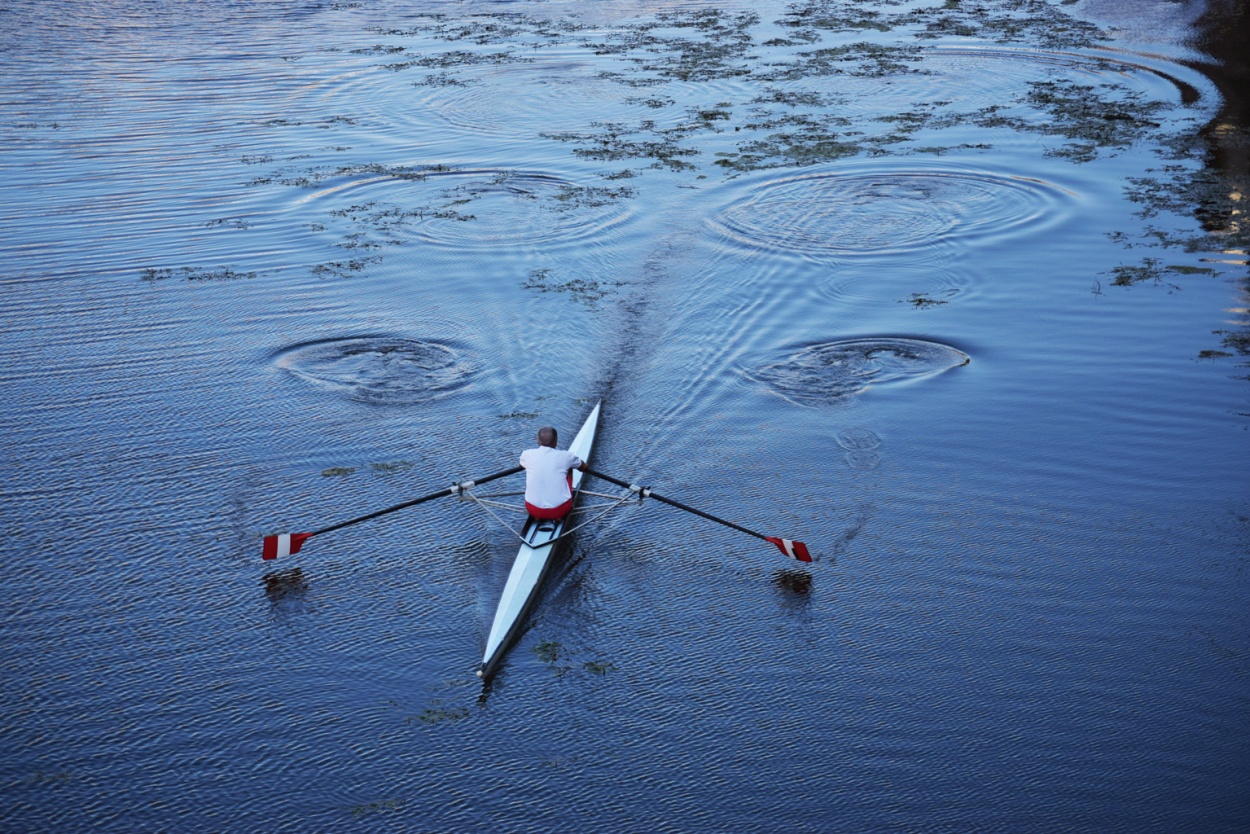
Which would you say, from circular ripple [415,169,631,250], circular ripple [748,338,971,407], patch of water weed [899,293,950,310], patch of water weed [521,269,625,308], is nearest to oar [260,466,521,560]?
circular ripple [748,338,971,407]

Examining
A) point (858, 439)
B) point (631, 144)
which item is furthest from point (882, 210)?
point (858, 439)

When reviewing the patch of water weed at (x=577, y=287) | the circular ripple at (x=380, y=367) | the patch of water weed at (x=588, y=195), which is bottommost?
the circular ripple at (x=380, y=367)

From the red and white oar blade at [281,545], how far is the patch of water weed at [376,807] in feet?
10.4

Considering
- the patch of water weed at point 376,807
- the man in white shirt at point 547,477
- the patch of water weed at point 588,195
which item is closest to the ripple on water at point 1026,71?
the patch of water weed at point 588,195

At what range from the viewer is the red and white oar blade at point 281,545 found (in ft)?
33.4

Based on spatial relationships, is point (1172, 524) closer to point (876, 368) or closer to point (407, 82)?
point (876, 368)

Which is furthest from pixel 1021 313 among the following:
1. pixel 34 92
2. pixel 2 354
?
pixel 34 92

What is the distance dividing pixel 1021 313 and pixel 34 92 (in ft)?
78.9

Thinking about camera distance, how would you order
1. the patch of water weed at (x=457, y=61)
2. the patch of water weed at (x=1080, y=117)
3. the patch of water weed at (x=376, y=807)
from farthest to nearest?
the patch of water weed at (x=457, y=61)
the patch of water weed at (x=1080, y=117)
the patch of water weed at (x=376, y=807)

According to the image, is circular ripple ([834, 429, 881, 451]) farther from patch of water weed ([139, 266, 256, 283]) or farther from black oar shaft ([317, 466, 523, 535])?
patch of water weed ([139, 266, 256, 283])

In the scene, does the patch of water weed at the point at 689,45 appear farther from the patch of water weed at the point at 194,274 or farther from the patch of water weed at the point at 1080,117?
the patch of water weed at the point at 194,274

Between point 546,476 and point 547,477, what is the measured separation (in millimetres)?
14

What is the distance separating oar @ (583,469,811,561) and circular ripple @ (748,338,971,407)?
2984 millimetres

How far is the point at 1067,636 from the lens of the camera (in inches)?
373
